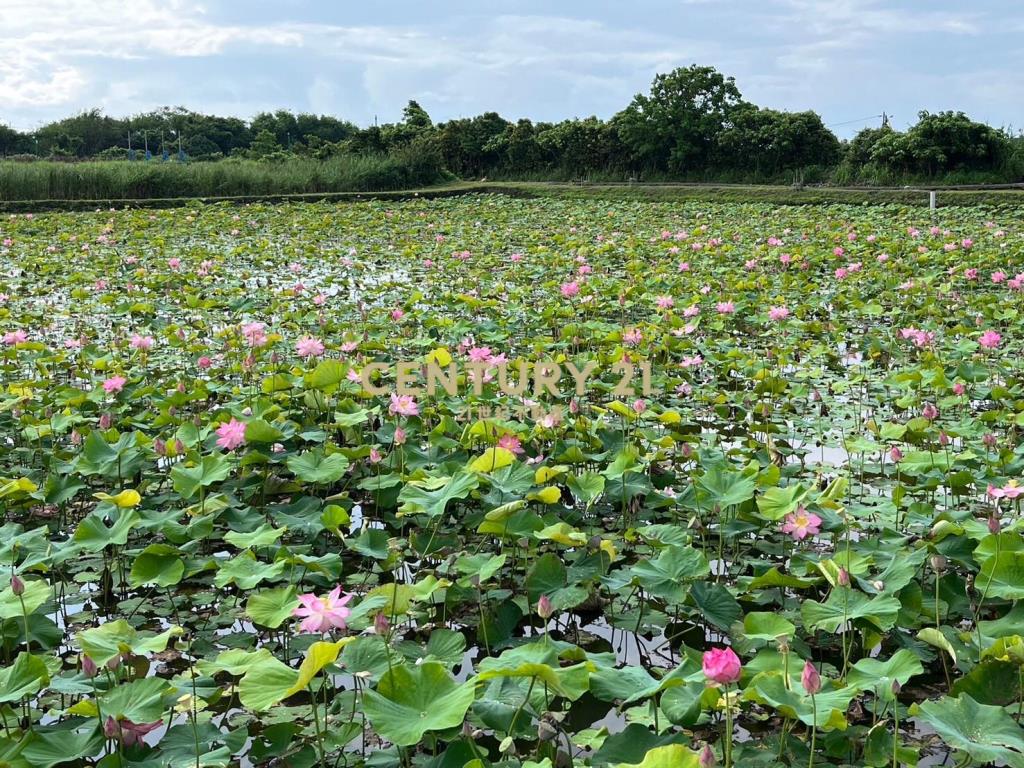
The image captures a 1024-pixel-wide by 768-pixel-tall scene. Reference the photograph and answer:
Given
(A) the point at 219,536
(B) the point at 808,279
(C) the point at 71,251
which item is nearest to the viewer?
(A) the point at 219,536

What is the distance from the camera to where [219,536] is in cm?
235

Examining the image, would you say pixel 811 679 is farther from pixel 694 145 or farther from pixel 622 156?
pixel 622 156

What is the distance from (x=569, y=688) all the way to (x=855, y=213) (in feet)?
40.5

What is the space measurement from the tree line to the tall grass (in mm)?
1527

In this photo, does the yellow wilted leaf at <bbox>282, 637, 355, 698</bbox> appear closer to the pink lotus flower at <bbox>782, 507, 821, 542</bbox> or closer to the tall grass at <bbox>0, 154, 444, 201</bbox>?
the pink lotus flower at <bbox>782, 507, 821, 542</bbox>

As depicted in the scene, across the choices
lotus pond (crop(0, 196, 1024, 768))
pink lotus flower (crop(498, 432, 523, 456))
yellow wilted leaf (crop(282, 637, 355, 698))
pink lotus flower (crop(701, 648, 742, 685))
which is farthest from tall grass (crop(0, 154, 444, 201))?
pink lotus flower (crop(701, 648, 742, 685))

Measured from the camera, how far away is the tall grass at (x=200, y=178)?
52.8 ft

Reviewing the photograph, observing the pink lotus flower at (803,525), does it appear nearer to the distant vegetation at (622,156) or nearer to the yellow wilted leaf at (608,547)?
the yellow wilted leaf at (608,547)

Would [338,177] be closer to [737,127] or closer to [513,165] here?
[513,165]

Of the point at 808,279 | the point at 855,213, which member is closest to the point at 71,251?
the point at 808,279

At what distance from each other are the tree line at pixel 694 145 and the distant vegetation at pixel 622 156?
29 mm

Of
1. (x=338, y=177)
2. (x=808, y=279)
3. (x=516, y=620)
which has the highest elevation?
(x=338, y=177)

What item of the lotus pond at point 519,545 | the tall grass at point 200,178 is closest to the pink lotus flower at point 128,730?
the lotus pond at point 519,545

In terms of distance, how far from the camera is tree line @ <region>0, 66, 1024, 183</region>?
18.4 m
